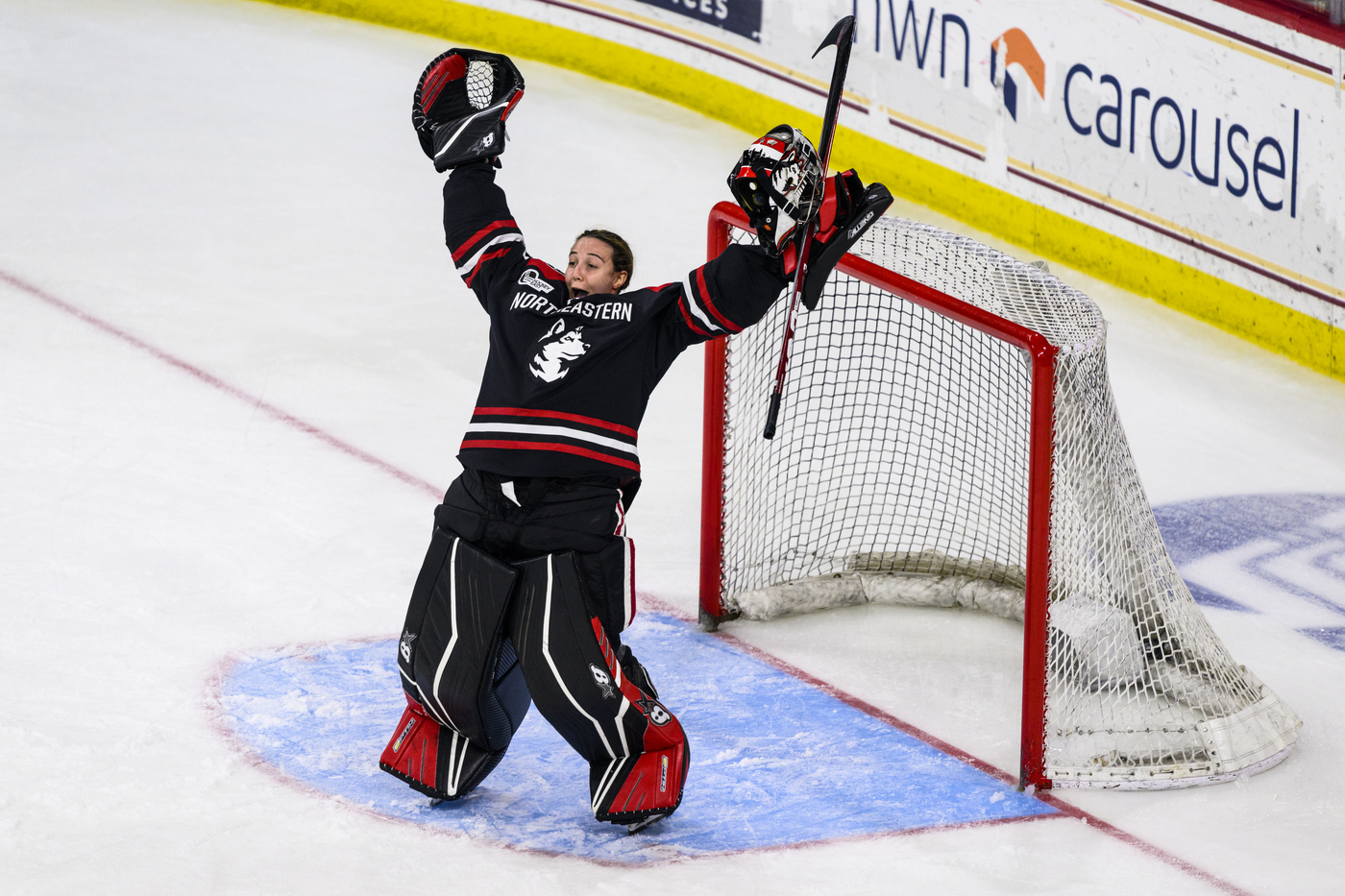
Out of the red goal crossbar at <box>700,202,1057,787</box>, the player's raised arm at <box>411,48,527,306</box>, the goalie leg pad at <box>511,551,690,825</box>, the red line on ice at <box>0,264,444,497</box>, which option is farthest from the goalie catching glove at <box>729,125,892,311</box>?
the red line on ice at <box>0,264,444,497</box>

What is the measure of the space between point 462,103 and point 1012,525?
1549mm

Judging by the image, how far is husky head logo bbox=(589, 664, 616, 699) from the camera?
10.1 ft

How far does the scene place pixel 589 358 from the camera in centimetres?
314

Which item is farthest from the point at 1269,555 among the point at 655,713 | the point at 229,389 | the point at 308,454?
the point at 229,389

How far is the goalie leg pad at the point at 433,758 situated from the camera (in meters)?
3.20

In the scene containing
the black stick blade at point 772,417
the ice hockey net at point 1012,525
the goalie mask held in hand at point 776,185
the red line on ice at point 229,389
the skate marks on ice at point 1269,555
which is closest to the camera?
the goalie mask held in hand at point 776,185

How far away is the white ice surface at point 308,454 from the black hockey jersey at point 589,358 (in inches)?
26.9

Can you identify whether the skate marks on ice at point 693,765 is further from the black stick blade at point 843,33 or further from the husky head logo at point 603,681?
the black stick blade at point 843,33

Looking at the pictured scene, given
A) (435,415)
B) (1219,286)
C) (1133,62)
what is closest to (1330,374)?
(1219,286)

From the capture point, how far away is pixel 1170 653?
3514 mm

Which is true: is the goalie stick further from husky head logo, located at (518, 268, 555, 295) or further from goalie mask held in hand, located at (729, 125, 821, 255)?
husky head logo, located at (518, 268, 555, 295)

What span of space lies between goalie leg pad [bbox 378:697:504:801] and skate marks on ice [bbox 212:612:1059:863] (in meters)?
0.05

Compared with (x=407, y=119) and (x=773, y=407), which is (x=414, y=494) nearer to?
(x=773, y=407)

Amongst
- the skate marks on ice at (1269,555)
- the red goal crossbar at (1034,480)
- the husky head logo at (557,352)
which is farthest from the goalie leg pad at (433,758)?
the skate marks on ice at (1269,555)
